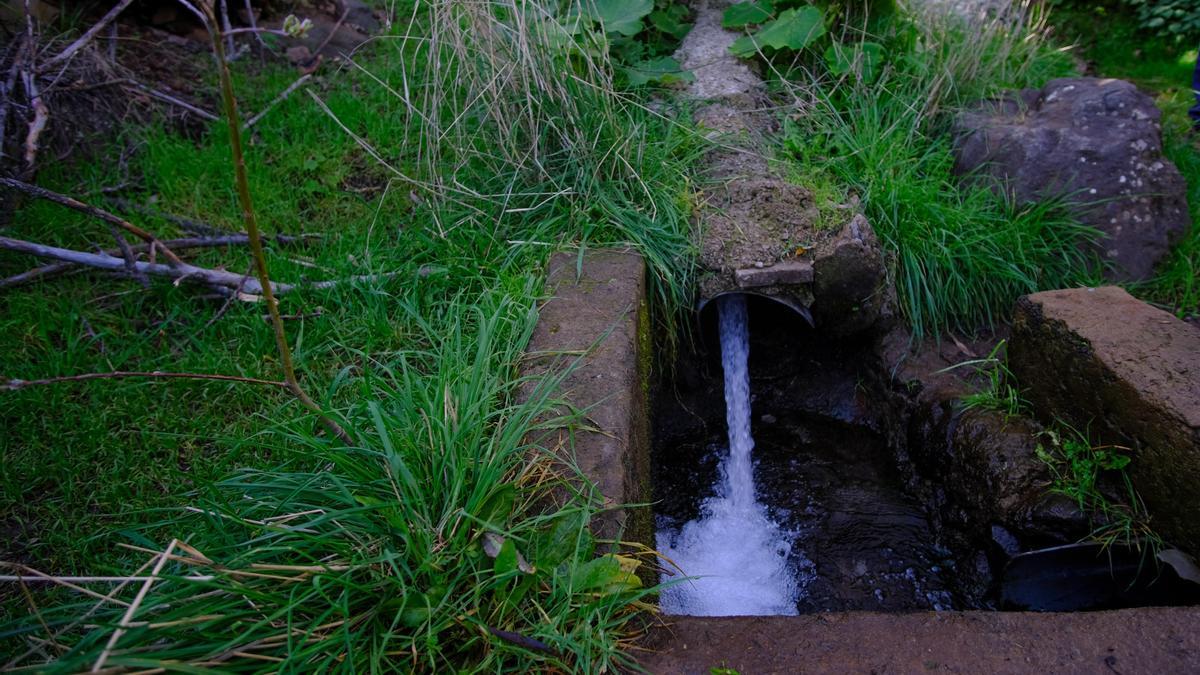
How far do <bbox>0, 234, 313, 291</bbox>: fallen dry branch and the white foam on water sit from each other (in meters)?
1.86

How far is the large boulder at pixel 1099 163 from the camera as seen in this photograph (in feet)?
9.98

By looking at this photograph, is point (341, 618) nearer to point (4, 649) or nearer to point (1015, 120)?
point (4, 649)

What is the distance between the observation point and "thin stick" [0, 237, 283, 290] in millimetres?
2629

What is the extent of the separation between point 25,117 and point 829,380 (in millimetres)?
3553

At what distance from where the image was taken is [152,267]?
2695 millimetres

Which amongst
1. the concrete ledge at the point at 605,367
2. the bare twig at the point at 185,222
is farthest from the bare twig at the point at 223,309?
the concrete ledge at the point at 605,367

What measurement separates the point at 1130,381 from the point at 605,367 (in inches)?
57.0

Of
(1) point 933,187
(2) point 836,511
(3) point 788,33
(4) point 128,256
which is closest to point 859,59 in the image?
(3) point 788,33

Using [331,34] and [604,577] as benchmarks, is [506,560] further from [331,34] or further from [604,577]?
[331,34]

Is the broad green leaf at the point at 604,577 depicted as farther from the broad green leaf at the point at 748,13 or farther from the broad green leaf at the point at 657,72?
the broad green leaf at the point at 748,13

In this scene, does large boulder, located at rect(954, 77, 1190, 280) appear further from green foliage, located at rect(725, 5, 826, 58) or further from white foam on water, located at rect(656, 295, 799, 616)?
white foam on water, located at rect(656, 295, 799, 616)

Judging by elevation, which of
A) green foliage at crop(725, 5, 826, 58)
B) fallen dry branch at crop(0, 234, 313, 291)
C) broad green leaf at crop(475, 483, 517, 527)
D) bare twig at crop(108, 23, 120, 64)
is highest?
green foliage at crop(725, 5, 826, 58)

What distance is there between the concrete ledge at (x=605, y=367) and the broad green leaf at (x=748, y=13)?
164 cm

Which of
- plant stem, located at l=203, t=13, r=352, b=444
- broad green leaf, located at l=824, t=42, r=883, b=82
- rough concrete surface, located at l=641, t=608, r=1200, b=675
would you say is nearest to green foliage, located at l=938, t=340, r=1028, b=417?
rough concrete surface, located at l=641, t=608, r=1200, b=675
